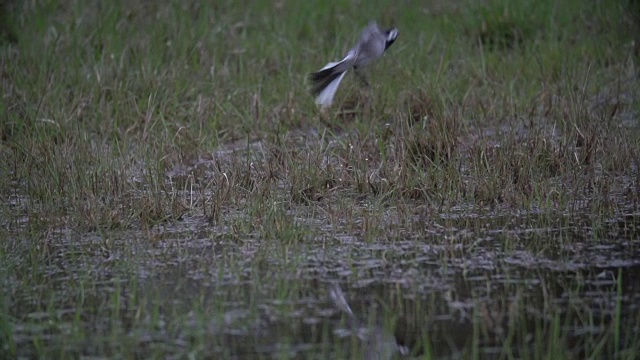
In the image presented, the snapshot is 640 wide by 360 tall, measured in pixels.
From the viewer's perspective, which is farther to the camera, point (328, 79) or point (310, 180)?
point (328, 79)

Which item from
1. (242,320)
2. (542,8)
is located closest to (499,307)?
(242,320)

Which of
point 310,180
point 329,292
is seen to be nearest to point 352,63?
point 310,180

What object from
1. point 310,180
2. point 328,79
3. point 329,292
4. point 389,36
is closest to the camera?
point 329,292

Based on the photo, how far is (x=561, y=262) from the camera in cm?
396

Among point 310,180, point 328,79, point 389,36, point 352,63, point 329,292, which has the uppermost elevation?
point 389,36

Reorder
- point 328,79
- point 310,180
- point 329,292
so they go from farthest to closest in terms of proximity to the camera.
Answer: point 328,79 < point 310,180 < point 329,292

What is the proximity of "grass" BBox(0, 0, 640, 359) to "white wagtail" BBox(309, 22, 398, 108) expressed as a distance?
281 mm

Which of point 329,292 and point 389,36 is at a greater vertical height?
point 389,36

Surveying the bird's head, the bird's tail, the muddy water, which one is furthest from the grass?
the bird's head

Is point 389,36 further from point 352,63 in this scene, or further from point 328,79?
point 328,79

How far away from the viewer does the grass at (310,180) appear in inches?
134

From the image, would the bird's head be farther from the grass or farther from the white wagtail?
the grass

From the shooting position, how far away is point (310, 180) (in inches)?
198

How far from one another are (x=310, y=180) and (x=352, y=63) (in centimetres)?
91
